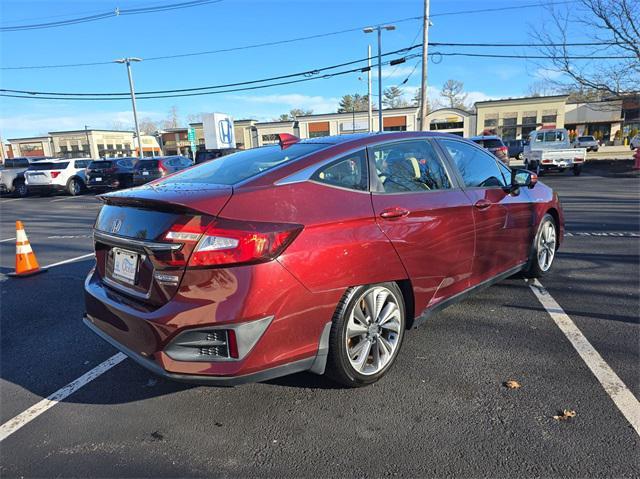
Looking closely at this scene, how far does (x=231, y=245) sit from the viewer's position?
2.17 m

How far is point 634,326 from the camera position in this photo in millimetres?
3572

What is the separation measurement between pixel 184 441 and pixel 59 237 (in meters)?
8.09

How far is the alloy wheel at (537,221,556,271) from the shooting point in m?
4.73

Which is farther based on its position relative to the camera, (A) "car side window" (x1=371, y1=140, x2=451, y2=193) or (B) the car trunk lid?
(A) "car side window" (x1=371, y1=140, x2=451, y2=193)

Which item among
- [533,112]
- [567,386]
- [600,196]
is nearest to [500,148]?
[600,196]

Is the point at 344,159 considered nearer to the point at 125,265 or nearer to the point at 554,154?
the point at 125,265

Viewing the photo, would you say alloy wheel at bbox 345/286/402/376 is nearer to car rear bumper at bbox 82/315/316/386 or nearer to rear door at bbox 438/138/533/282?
car rear bumper at bbox 82/315/316/386

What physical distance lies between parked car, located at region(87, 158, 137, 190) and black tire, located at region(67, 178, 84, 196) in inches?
33.1

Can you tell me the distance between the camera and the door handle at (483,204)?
3.52m

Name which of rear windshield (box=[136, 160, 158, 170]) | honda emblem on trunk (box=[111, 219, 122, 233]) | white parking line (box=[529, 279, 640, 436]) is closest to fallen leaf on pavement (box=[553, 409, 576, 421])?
white parking line (box=[529, 279, 640, 436])

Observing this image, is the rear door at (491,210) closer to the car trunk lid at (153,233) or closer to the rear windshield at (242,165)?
the rear windshield at (242,165)

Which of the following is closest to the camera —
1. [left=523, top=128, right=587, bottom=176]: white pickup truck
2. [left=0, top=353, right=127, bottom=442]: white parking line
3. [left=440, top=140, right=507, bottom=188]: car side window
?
[left=0, top=353, right=127, bottom=442]: white parking line

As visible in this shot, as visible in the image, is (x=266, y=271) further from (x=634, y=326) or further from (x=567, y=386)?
(x=634, y=326)

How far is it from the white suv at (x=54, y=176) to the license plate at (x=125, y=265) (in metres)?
20.0
